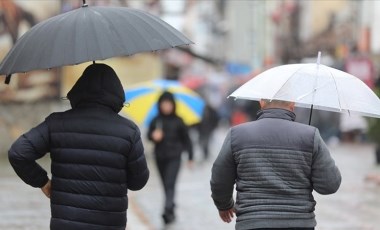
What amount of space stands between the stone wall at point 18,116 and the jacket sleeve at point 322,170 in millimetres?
14595

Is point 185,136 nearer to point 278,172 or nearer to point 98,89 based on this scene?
point 98,89

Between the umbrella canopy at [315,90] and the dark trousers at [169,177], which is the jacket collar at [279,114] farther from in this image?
the dark trousers at [169,177]

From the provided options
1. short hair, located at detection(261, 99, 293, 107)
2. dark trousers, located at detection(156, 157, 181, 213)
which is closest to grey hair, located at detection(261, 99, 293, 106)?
short hair, located at detection(261, 99, 293, 107)

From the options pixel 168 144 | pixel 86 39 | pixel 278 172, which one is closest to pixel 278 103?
pixel 278 172

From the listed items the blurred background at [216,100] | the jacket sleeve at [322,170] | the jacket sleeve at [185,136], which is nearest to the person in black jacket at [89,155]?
the jacket sleeve at [322,170]

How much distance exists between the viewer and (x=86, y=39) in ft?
14.8

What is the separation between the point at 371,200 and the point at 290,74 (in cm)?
741

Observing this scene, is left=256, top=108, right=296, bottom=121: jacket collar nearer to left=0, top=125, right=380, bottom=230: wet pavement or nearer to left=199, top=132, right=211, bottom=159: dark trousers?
left=0, top=125, right=380, bottom=230: wet pavement

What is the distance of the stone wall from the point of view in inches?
733

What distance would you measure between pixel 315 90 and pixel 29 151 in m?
1.71

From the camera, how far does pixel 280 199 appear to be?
4.32 m

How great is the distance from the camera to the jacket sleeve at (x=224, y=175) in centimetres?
448

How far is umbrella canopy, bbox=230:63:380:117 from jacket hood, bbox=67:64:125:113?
73 cm

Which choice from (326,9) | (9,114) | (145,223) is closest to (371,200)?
(145,223)
